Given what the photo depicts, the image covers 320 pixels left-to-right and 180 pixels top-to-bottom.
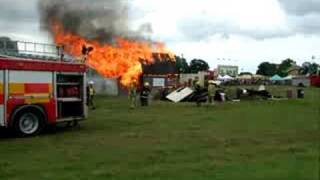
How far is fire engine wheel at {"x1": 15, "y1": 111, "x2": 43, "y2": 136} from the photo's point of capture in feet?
60.2

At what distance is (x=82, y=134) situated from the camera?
754 inches

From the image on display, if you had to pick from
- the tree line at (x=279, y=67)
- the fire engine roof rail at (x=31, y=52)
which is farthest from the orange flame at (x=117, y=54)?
the tree line at (x=279, y=67)

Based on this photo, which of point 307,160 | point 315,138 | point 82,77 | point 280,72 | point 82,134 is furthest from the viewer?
point 280,72

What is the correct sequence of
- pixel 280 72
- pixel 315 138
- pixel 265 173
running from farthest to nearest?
pixel 280 72 < pixel 315 138 < pixel 265 173

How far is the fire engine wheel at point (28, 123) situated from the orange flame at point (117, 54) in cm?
Result: 992

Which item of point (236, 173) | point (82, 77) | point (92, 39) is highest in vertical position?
point (92, 39)

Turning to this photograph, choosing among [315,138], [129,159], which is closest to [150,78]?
[315,138]

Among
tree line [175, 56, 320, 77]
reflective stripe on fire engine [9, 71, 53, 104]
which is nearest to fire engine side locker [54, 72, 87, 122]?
reflective stripe on fire engine [9, 71, 53, 104]

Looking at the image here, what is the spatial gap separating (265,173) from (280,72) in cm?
14443

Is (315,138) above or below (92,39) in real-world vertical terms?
below

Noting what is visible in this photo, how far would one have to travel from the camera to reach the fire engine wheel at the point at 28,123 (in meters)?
18.4

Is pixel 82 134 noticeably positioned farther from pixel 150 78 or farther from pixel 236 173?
pixel 150 78

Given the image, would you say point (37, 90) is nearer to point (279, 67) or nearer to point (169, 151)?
point (169, 151)

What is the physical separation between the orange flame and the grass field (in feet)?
27.5
